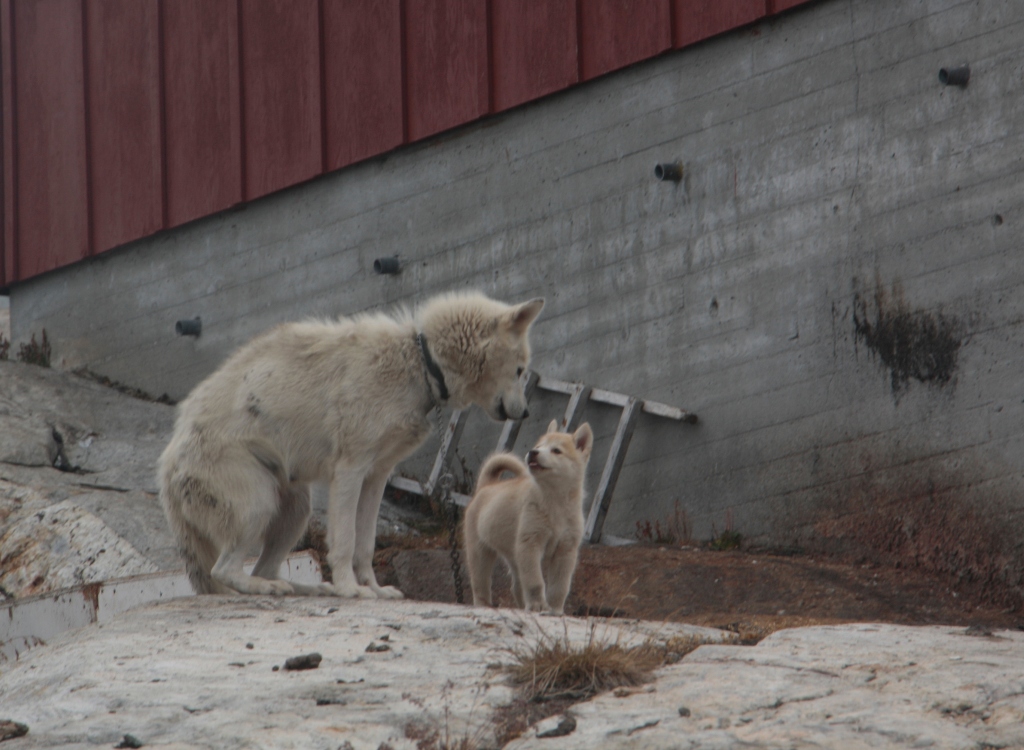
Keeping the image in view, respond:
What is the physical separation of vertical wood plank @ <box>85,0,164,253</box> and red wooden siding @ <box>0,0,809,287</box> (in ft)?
0.08

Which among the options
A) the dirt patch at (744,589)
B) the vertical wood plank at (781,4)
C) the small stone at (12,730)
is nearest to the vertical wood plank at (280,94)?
the vertical wood plank at (781,4)

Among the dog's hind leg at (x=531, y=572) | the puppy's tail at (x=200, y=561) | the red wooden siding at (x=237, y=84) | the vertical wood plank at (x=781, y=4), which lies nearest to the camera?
the puppy's tail at (x=200, y=561)

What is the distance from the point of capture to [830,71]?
411 inches

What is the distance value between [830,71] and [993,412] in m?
3.03

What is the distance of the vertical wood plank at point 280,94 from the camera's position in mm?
14516

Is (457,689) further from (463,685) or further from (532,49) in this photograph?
(532,49)

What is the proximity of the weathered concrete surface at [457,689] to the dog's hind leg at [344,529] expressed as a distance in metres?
0.94

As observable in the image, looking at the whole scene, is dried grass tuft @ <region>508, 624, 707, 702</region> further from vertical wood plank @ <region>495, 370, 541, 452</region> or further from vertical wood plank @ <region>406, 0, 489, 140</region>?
vertical wood plank @ <region>406, 0, 489, 140</region>

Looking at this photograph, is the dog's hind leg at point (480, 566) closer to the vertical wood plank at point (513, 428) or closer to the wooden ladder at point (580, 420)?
the wooden ladder at point (580, 420)

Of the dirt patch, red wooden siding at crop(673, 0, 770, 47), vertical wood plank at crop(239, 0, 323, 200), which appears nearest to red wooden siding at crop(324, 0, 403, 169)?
vertical wood plank at crop(239, 0, 323, 200)

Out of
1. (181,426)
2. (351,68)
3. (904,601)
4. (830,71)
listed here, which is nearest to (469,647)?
(181,426)

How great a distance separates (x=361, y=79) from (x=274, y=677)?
10.2 meters

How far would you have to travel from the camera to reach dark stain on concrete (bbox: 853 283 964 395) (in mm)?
9688

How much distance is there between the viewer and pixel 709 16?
11078 mm
